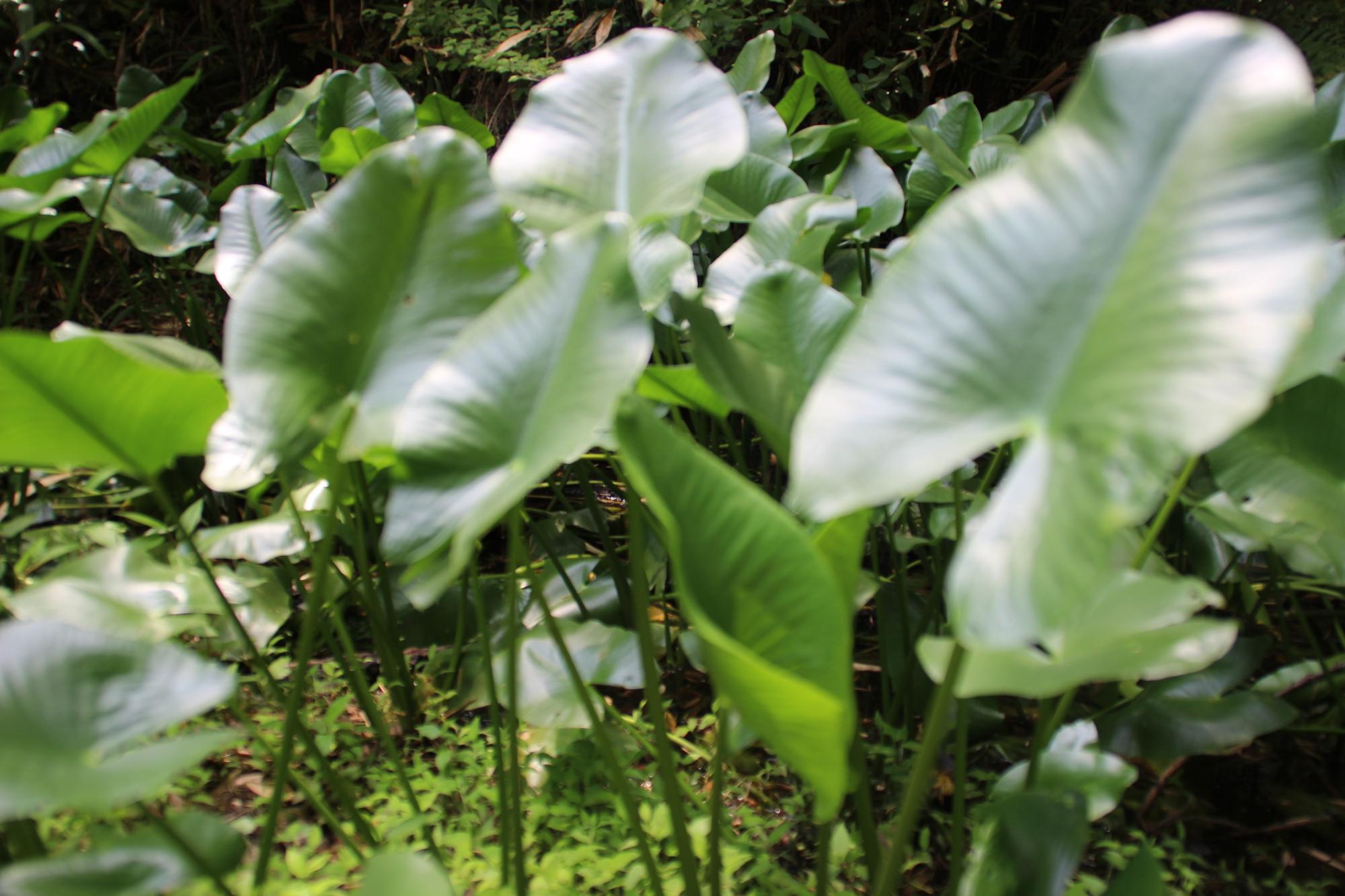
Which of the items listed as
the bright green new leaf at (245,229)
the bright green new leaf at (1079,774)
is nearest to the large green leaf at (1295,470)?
the bright green new leaf at (1079,774)

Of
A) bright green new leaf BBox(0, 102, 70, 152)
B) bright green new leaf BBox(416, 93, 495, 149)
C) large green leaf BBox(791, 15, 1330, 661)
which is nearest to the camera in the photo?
large green leaf BBox(791, 15, 1330, 661)

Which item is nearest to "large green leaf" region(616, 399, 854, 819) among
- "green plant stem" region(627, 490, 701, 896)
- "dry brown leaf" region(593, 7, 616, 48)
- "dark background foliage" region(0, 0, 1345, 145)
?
"green plant stem" region(627, 490, 701, 896)

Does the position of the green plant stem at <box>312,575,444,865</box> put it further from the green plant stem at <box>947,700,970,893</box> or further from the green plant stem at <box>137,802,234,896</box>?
the green plant stem at <box>947,700,970,893</box>

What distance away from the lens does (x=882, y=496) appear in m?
0.32

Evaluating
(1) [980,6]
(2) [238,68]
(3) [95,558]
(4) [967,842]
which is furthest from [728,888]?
(2) [238,68]

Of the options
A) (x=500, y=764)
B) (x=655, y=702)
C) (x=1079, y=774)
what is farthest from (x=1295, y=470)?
(x=500, y=764)

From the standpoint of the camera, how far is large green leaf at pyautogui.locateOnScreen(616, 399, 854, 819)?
1.20 ft

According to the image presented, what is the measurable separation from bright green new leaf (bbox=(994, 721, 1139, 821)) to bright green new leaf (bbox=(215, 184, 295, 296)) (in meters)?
0.84

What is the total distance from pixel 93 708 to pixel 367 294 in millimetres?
231

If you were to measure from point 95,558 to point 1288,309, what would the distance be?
0.79 metres

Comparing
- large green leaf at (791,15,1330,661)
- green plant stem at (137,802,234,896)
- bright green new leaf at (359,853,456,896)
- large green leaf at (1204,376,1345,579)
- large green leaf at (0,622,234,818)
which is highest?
large green leaf at (791,15,1330,661)

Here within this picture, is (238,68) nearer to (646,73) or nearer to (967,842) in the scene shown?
(646,73)

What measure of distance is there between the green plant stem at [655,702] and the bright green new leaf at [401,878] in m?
0.15

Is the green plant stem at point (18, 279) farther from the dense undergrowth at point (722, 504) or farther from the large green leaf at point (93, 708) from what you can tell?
the large green leaf at point (93, 708)
